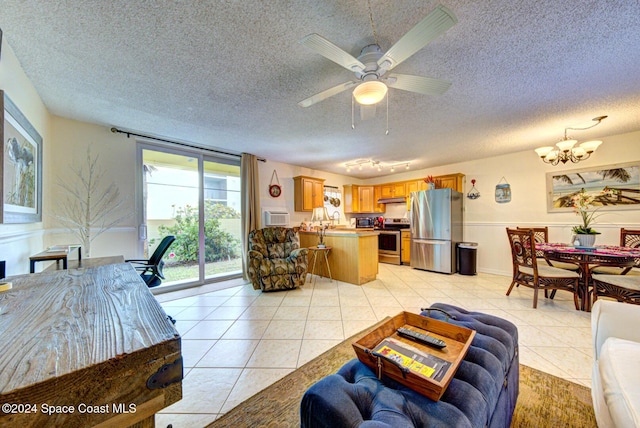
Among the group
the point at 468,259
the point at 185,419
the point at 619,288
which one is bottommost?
the point at 185,419

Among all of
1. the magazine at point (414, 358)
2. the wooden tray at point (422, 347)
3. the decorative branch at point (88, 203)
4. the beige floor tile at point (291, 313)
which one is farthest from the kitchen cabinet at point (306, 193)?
the magazine at point (414, 358)

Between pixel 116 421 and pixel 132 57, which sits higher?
pixel 132 57

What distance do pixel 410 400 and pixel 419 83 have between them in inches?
74.2

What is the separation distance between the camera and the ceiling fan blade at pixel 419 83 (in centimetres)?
161

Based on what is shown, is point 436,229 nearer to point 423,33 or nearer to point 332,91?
point 332,91

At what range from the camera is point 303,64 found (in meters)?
1.86

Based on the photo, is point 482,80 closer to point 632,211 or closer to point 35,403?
point 35,403

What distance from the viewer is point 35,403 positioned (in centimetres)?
39

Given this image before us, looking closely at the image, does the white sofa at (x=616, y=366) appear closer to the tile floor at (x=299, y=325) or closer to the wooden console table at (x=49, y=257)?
the tile floor at (x=299, y=325)

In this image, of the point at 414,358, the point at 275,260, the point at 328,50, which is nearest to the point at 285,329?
the point at 275,260

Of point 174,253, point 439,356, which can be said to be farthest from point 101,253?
point 439,356

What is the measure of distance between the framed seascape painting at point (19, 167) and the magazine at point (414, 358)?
8.11ft

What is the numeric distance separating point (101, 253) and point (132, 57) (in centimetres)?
260

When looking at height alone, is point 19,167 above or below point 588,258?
above
